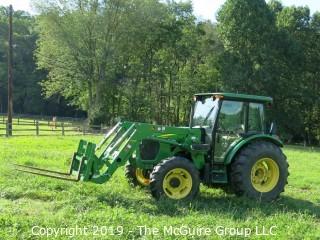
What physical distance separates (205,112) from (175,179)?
1943 mm

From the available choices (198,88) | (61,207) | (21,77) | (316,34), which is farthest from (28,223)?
(21,77)

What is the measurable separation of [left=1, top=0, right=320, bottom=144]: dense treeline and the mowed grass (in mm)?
32593

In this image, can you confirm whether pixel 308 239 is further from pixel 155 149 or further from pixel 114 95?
pixel 114 95

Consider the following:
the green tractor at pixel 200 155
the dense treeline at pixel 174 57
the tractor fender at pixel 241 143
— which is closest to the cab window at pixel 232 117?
the green tractor at pixel 200 155

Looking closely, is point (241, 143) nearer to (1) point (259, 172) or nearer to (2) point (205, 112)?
(1) point (259, 172)

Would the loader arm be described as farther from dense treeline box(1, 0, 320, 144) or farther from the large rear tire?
dense treeline box(1, 0, 320, 144)

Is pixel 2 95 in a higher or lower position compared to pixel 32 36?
lower

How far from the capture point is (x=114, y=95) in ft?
169

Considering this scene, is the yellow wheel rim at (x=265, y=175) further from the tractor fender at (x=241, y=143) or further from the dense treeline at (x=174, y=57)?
the dense treeline at (x=174, y=57)

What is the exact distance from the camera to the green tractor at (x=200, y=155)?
931 cm

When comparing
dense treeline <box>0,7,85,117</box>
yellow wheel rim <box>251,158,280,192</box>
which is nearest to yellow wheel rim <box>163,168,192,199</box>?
yellow wheel rim <box>251,158,280,192</box>

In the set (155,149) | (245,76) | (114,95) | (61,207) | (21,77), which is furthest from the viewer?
(21,77)

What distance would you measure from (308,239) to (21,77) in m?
70.9

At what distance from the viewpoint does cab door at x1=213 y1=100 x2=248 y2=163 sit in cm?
1022
